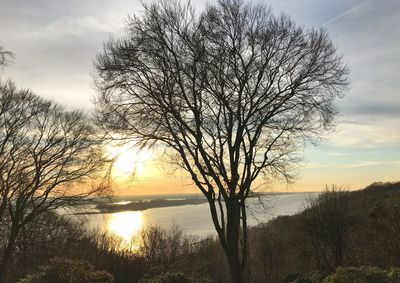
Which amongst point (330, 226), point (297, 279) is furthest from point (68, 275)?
point (330, 226)

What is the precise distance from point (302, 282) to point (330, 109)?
5.54 meters

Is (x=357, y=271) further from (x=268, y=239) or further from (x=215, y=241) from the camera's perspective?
(x=215, y=241)

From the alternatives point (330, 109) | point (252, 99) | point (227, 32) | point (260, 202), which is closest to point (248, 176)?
point (260, 202)

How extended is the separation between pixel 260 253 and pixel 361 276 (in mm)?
24323

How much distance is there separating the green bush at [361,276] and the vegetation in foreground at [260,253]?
0.02 m

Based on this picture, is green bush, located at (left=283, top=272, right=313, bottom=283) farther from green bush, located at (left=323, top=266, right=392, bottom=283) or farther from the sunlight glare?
the sunlight glare

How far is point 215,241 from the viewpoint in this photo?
36281 mm

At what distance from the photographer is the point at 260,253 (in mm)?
32375

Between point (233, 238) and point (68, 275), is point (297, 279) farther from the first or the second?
point (68, 275)

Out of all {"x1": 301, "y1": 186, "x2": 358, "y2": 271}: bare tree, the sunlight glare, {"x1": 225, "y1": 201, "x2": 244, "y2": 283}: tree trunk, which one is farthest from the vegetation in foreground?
the sunlight glare

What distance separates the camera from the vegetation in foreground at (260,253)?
13.7 m

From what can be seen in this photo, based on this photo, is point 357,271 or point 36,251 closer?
point 357,271

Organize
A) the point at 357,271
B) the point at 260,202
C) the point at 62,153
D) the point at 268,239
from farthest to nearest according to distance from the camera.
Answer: the point at 268,239 → the point at 62,153 → the point at 260,202 → the point at 357,271

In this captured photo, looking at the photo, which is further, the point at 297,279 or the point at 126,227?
the point at 126,227
